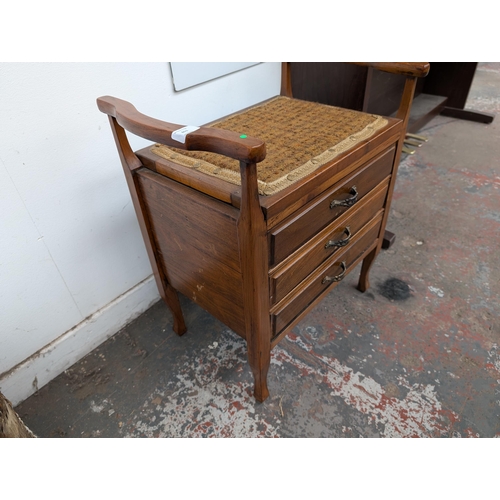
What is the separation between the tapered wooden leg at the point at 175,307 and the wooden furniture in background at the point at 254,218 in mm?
20

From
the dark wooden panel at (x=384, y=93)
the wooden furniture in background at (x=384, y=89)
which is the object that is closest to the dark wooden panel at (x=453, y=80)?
the wooden furniture in background at (x=384, y=89)

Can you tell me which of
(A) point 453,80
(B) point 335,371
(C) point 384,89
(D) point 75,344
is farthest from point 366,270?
(A) point 453,80

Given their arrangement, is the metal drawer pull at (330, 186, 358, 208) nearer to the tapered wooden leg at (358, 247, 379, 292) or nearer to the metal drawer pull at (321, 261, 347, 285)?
the metal drawer pull at (321, 261, 347, 285)

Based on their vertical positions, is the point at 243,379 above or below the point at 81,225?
below

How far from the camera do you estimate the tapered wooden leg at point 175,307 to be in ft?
3.71

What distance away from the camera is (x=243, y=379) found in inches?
45.4

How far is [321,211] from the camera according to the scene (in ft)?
2.73

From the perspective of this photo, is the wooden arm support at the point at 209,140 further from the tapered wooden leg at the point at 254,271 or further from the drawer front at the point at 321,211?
the drawer front at the point at 321,211

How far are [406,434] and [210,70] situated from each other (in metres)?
1.27

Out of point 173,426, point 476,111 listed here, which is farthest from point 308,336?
point 476,111

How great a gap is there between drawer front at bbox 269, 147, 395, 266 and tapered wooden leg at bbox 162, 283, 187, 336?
0.49 metres

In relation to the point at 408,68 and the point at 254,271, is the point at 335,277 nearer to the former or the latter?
the point at 254,271

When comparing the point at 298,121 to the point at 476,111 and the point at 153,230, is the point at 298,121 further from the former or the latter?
the point at 476,111

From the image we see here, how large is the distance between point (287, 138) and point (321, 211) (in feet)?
0.72
